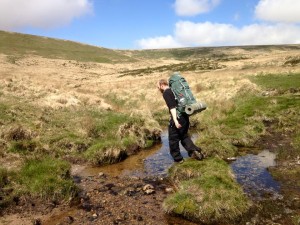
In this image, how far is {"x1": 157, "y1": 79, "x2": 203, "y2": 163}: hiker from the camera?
11.4 metres

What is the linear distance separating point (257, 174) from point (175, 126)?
3499 mm

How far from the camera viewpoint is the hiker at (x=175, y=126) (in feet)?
37.3

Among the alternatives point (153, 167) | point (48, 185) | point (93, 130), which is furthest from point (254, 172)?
point (93, 130)

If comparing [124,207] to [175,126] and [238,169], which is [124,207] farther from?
[238,169]

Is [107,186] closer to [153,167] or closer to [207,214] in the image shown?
[153,167]

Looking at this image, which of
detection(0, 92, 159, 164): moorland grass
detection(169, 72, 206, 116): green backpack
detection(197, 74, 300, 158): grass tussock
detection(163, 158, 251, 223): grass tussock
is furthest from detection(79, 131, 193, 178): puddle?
detection(163, 158, 251, 223): grass tussock

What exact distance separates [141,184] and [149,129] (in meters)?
7.25

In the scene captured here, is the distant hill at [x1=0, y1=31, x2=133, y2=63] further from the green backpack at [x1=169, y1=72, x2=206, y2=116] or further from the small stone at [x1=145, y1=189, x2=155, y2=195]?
the small stone at [x1=145, y1=189, x2=155, y2=195]

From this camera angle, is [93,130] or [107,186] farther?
[93,130]

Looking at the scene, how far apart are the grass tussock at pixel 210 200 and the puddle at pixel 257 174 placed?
43.0 inches

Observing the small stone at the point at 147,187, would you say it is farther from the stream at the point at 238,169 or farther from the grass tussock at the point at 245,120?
the grass tussock at the point at 245,120

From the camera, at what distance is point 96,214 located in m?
9.51

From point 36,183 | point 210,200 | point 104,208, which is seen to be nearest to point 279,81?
point 210,200

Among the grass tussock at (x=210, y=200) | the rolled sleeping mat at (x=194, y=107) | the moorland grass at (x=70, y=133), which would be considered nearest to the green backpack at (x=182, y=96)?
the rolled sleeping mat at (x=194, y=107)
